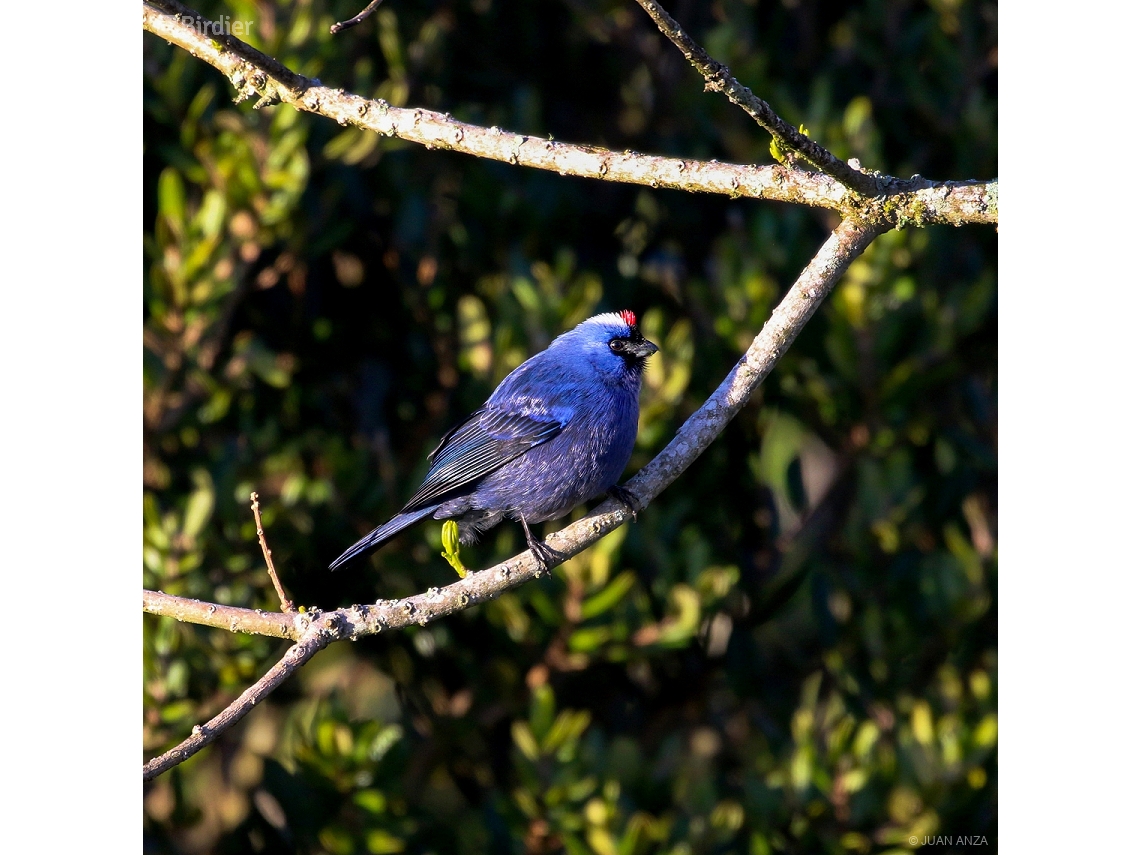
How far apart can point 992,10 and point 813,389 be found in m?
1.29

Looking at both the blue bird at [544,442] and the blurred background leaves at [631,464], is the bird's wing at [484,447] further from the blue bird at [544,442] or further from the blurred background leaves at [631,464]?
the blurred background leaves at [631,464]

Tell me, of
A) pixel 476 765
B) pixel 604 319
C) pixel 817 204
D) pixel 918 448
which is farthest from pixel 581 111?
pixel 476 765

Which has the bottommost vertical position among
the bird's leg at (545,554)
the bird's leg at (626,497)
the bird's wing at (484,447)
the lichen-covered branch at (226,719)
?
the lichen-covered branch at (226,719)

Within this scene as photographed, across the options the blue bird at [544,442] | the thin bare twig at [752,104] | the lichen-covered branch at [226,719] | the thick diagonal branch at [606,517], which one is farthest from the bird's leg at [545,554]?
the thin bare twig at [752,104]

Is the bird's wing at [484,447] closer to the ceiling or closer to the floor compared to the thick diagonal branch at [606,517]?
closer to the ceiling

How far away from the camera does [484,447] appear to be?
2992 millimetres

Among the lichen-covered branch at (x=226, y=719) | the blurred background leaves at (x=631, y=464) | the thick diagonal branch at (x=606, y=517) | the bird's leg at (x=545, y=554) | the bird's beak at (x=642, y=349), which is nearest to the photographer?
the lichen-covered branch at (x=226, y=719)

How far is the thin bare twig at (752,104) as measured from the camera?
176 centimetres

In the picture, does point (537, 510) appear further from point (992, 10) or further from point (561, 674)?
point (992, 10)

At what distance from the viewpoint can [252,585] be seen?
337 centimetres

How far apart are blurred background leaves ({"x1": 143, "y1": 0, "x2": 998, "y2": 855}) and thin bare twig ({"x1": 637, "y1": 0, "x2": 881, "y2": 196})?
1.34 m

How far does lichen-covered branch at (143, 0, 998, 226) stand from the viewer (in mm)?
2195

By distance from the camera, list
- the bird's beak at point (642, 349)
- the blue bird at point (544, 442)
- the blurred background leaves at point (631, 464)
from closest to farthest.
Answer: the blue bird at point (544, 442) < the bird's beak at point (642, 349) < the blurred background leaves at point (631, 464)

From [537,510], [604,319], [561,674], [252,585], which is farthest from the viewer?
[561,674]
